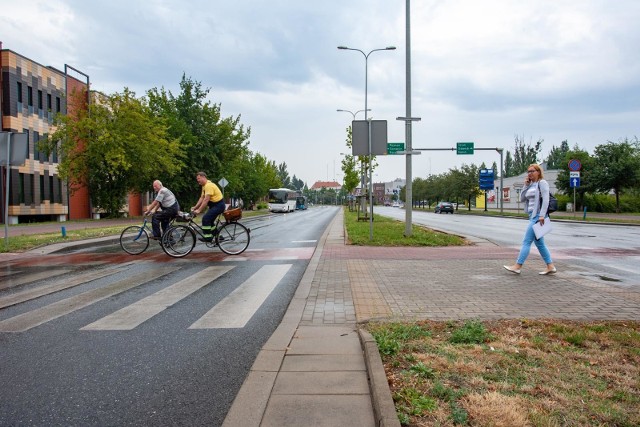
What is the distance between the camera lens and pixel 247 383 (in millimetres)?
3195

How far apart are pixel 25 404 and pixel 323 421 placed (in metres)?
1.95

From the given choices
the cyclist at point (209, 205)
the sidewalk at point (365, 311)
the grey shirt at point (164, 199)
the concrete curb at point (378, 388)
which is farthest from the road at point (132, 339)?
the grey shirt at point (164, 199)

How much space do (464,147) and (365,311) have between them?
2897 centimetres

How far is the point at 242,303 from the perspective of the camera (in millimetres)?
5836

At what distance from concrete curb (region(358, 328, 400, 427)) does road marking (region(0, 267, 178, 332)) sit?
3597 millimetres

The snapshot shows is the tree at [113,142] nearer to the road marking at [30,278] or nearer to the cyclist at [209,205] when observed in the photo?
the cyclist at [209,205]

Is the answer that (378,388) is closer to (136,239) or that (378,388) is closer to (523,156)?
(136,239)

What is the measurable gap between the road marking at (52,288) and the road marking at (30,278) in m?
0.57

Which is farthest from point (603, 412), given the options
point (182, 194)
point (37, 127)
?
point (37, 127)

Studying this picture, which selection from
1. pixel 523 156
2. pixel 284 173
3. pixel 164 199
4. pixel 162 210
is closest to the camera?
pixel 164 199

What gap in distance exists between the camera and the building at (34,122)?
33.1m

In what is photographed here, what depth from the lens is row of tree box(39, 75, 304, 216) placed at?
30.4 m

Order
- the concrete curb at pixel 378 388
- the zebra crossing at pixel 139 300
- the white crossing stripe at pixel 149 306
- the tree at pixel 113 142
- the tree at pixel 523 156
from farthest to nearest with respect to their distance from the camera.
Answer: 1. the tree at pixel 523 156
2. the tree at pixel 113 142
3. the zebra crossing at pixel 139 300
4. the white crossing stripe at pixel 149 306
5. the concrete curb at pixel 378 388

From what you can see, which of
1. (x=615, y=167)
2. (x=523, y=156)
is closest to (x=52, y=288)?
(x=615, y=167)
